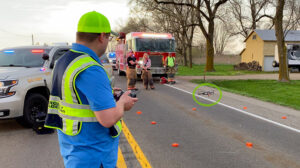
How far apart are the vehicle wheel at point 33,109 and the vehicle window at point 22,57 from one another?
111 cm

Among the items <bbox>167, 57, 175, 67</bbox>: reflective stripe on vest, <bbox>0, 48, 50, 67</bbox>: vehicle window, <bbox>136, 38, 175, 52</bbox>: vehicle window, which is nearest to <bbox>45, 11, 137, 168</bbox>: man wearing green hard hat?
<bbox>0, 48, 50, 67</bbox>: vehicle window

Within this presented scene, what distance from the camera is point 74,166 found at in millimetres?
1977

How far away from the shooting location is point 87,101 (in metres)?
1.90

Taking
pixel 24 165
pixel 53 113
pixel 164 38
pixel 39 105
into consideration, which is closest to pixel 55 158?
pixel 24 165

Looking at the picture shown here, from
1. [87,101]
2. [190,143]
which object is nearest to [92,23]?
[87,101]

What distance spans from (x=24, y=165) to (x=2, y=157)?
0.71 m

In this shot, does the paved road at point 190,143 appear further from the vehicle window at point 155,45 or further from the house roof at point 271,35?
the house roof at point 271,35

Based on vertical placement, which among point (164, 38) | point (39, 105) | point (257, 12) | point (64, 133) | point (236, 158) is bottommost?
point (236, 158)

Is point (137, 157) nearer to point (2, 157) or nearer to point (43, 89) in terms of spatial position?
point (2, 157)

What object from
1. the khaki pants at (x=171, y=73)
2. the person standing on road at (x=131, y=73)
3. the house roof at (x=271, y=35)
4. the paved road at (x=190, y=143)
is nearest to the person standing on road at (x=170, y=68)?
the khaki pants at (x=171, y=73)

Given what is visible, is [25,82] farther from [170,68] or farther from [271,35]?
[271,35]

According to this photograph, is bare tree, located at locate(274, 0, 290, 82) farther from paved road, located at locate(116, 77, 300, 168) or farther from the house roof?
the house roof

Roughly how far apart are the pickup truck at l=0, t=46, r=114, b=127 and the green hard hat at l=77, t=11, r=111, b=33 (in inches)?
195

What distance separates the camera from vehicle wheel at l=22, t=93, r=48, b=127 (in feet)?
21.3
